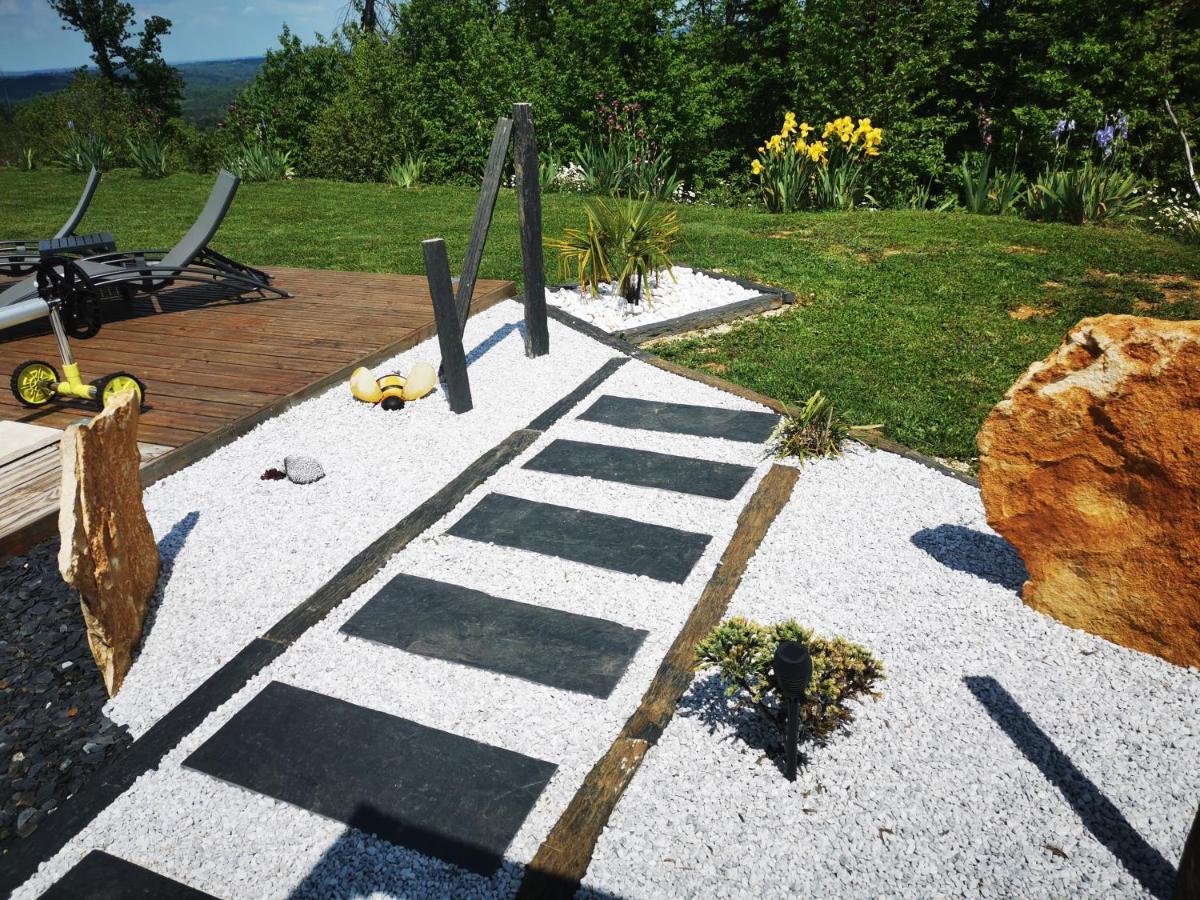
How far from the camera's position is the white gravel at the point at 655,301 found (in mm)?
6270

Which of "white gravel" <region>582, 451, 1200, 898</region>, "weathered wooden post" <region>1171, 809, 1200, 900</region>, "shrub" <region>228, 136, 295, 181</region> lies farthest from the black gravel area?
"shrub" <region>228, 136, 295, 181</region>

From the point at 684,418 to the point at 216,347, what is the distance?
11.6 ft

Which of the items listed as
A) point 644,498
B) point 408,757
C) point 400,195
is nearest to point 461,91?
point 400,195

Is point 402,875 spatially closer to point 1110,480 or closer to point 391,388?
point 1110,480

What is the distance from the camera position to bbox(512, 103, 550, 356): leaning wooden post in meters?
4.95

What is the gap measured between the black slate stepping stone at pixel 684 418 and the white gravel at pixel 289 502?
43cm

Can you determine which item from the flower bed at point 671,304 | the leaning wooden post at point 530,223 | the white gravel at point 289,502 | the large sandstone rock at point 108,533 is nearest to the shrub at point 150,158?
the flower bed at point 671,304

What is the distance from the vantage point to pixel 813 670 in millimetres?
2324

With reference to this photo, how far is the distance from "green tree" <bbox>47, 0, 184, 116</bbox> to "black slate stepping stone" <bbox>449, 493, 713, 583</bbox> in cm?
3111

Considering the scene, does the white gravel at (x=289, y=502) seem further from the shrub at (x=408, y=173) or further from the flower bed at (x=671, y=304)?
the shrub at (x=408, y=173)

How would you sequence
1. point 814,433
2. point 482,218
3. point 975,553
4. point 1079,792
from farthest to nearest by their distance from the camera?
point 482,218 < point 814,433 < point 975,553 < point 1079,792

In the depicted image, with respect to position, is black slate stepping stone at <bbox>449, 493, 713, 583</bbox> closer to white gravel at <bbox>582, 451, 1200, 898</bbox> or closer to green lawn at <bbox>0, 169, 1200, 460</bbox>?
white gravel at <bbox>582, 451, 1200, 898</bbox>

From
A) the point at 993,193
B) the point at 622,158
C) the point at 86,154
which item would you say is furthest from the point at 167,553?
the point at 86,154

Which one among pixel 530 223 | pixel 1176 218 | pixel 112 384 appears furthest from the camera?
pixel 1176 218
